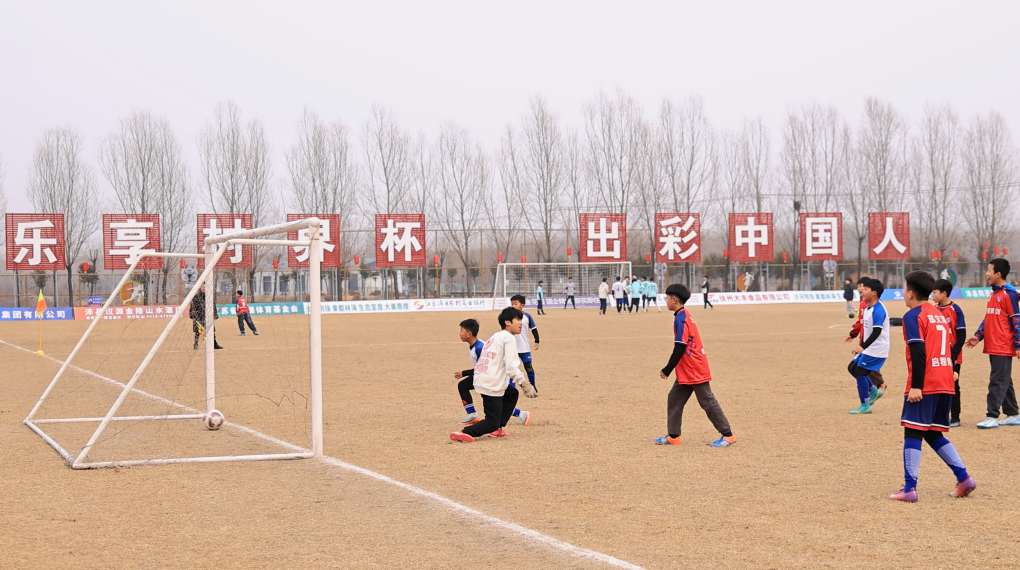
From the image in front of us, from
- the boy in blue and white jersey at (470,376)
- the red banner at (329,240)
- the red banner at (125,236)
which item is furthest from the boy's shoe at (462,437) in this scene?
the red banner at (125,236)

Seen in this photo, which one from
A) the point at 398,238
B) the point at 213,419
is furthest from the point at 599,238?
the point at 213,419

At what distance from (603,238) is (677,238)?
208 inches

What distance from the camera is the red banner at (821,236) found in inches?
2023

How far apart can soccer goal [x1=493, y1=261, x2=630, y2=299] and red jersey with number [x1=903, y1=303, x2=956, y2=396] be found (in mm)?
42707

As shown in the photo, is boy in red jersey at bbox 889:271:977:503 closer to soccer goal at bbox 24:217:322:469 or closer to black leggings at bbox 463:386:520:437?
black leggings at bbox 463:386:520:437

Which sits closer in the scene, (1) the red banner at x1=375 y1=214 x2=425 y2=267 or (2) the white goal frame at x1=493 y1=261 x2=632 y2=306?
(1) the red banner at x1=375 y1=214 x2=425 y2=267

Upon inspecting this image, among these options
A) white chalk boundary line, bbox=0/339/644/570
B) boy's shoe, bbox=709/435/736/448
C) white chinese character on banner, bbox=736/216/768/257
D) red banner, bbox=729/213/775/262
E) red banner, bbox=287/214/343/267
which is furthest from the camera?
white chinese character on banner, bbox=736/216/768/257

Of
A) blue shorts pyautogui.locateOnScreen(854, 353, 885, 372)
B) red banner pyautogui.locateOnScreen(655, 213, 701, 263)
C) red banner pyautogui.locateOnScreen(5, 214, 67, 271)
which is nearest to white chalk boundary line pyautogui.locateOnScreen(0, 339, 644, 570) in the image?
blue shorts pyautogui.locateOnScreen(854, 353, 885, 372)

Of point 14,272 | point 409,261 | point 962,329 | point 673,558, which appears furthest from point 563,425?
point 14,272

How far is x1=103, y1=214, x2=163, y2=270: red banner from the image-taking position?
4378 cm

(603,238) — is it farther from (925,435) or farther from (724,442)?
(925,435)

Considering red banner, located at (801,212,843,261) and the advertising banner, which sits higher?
red banner, located at (801,212,843,261)

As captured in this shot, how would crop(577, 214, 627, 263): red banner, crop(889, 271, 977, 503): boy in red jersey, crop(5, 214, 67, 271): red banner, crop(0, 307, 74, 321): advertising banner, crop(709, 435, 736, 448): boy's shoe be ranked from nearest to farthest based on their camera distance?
1. crop(889, 271, 977, 503): boy in red jersey
2. crop(709, 435, 736, 448): boy's shoe
3. crop(0, 307, 74, 321): advertising banner
4. crop(5, 214, 67, 271): red banner
5. crop(577, 214, 627, 263): red banner

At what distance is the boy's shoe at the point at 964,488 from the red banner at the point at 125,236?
142 feet
